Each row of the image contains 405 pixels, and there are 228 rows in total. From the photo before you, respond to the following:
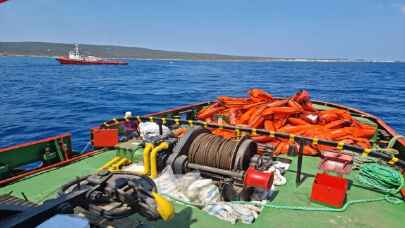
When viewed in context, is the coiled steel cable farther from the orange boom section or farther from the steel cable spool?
the orange boom section

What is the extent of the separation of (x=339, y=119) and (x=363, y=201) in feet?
13.5

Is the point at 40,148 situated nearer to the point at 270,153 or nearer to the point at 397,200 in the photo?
the point at 270,153

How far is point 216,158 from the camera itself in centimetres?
530

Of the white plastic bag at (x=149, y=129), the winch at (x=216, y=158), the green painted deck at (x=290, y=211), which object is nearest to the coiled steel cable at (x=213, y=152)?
the winch at (x=216, y=158)

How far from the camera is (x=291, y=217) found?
4.49 m

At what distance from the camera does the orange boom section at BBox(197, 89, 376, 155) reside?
770cm

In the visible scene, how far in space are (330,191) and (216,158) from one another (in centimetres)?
203

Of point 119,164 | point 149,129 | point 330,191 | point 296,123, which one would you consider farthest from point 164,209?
point 296,123

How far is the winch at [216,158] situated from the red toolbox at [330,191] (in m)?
A: 0.98

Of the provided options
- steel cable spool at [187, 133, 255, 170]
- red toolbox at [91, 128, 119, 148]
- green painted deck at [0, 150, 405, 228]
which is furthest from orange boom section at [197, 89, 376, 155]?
red toolbox at [91, 128, 119, 148]

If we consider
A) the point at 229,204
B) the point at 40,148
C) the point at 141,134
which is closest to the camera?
the point at 229,204

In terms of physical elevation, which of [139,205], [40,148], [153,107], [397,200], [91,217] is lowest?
[153,107]

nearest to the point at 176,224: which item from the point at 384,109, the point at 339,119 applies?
the point at 339,119

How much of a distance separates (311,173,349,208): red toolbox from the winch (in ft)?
3.21
